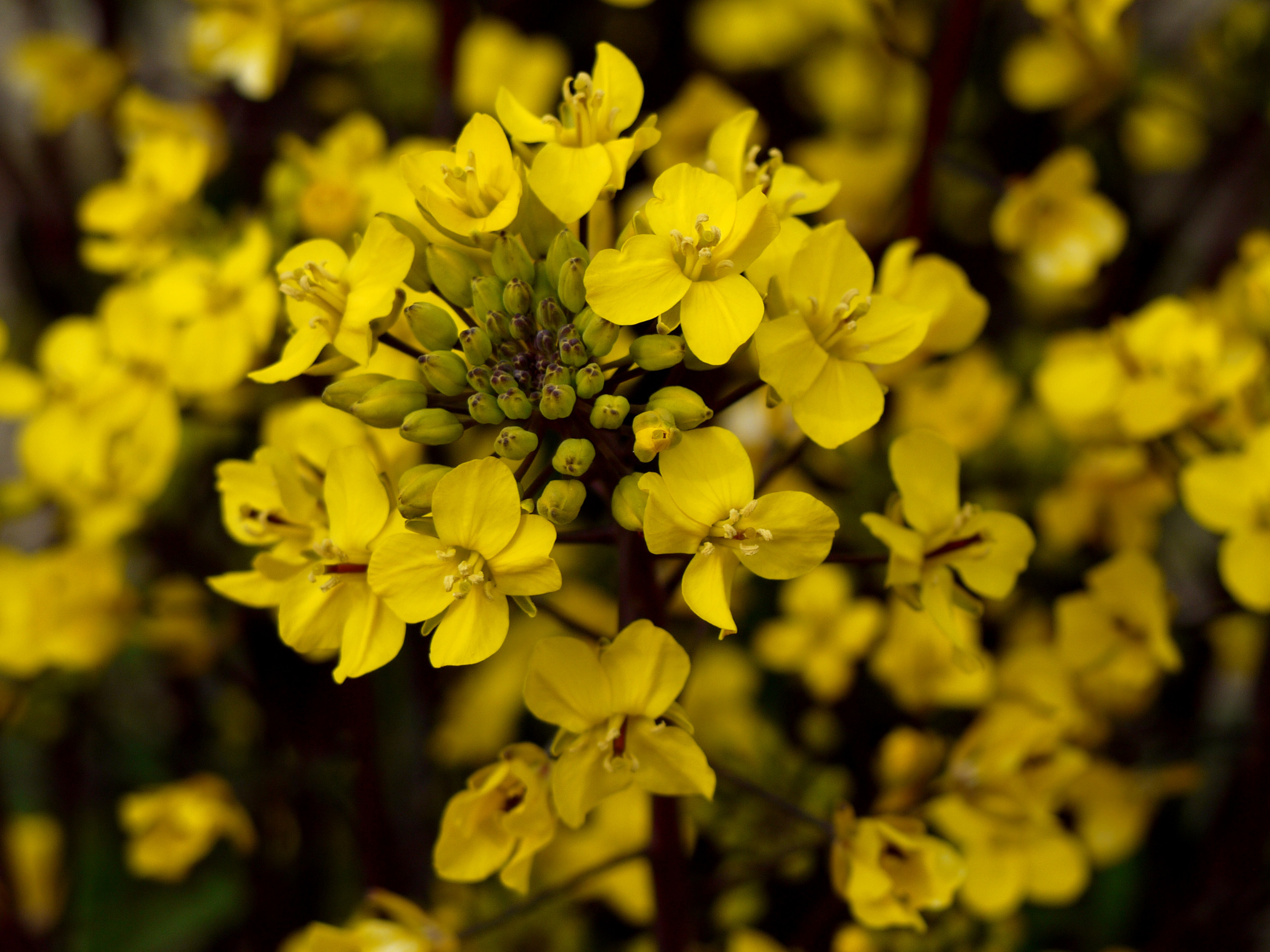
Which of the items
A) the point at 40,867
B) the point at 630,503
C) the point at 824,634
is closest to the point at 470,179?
the point at 630,503

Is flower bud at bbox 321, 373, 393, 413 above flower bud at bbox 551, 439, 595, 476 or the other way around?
the other way around

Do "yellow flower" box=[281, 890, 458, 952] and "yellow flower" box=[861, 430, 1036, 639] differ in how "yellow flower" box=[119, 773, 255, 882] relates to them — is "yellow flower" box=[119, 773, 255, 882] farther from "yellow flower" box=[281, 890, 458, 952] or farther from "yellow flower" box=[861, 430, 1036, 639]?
"yellow flower" box=[861, 430, 1036, 639]

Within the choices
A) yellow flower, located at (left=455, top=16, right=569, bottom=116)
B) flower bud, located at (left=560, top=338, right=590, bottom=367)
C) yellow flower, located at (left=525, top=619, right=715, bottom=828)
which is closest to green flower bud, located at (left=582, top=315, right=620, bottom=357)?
flower bud, located at (left=560, top=338, right=590, bottom=367)

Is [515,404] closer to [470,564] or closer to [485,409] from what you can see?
[485,409]

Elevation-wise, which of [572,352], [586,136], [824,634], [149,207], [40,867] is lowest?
[40,867]

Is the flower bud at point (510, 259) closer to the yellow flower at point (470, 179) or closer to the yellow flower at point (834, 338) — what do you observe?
the yellow flower at point (470, 179)
